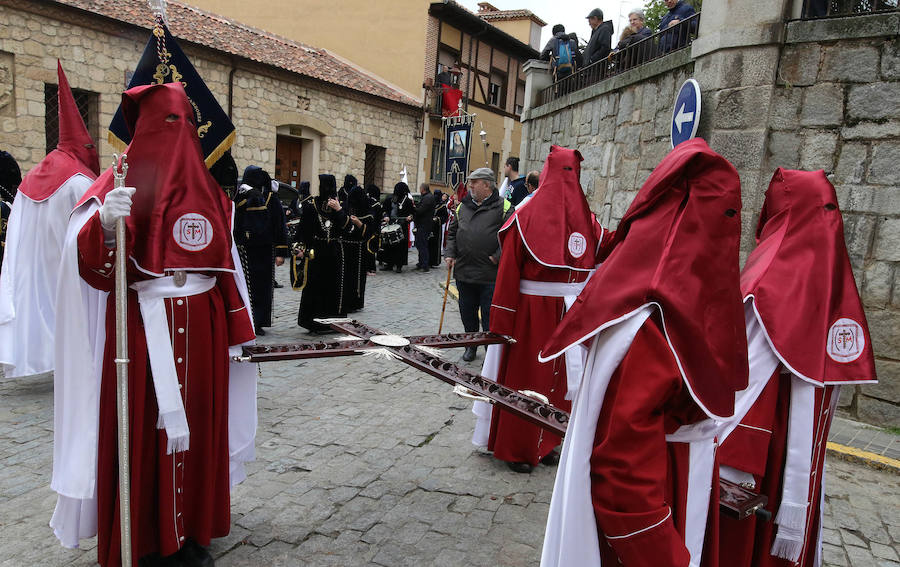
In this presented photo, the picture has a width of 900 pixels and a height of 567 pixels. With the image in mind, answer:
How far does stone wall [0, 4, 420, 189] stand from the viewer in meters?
12.7

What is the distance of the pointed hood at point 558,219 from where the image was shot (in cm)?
429

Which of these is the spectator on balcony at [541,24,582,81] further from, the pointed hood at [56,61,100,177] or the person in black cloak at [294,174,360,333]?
the pointed hood at [56,61,100,177]

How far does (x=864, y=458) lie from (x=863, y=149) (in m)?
2.68

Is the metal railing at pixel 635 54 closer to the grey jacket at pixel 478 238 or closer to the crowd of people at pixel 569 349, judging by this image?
the grey jacket at pixel 478 238

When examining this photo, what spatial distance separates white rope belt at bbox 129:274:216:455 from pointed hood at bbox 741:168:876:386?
2.39m

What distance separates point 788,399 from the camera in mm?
2273

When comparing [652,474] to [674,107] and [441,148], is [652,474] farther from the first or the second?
[441,148]

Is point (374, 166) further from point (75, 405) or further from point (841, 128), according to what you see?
point (75, 405)

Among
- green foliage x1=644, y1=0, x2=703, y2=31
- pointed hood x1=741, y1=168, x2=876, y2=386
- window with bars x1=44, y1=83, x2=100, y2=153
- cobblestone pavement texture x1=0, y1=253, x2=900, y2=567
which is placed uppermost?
green foliage x1=644, y1=0, x2=703, y2=31

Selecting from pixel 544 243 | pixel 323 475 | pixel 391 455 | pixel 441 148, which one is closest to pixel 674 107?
pixel 544 243

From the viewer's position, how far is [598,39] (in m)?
10.6

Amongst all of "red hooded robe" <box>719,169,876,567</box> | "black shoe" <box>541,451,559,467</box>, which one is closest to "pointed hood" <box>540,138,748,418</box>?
"red hooded robe" <box>719,169,876,567</box>

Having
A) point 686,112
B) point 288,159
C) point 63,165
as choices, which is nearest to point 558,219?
point 686,112

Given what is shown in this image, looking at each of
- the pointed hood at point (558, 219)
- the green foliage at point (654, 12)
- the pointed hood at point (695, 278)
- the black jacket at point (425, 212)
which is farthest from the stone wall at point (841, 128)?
→ the green foliage at point (654, 12)
